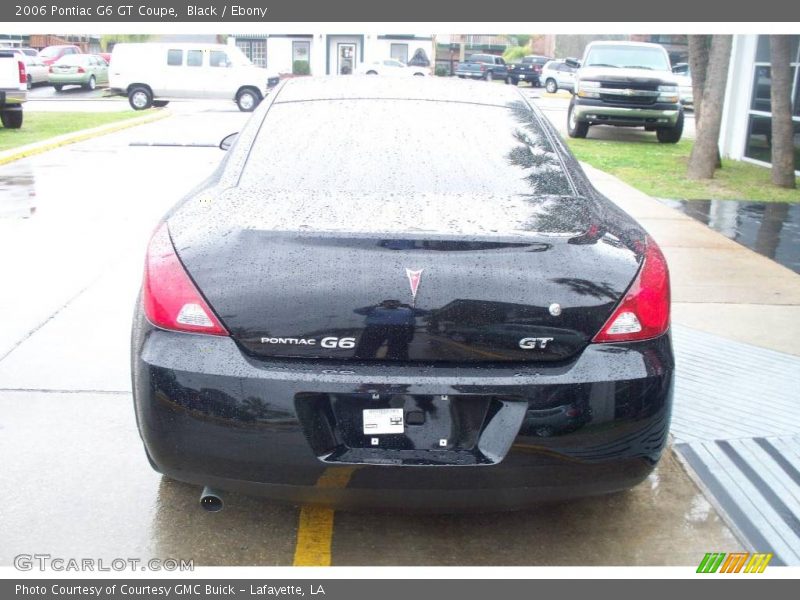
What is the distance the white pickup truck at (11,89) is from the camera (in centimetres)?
1789

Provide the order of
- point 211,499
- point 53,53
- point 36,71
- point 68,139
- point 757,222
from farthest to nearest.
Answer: point 53,53, point 36,71, point 68,139, point 757,222, point 211,499

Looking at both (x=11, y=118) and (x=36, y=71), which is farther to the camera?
(x=36, y=71)

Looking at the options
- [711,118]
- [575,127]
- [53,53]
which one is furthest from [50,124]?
[53,53]

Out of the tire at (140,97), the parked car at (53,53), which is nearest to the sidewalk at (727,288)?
the tire at (140,97)

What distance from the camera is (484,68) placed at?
49.7m

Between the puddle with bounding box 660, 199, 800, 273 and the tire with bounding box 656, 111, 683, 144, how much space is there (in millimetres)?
8464

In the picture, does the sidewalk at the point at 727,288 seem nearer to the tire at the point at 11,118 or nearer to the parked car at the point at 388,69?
the tire at the point at 11,118

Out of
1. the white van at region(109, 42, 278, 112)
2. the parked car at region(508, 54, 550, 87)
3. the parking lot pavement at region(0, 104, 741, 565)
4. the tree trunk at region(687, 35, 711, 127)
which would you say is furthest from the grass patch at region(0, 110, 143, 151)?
the parked car at region(508, 54, 550, 87)

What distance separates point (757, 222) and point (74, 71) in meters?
33.1

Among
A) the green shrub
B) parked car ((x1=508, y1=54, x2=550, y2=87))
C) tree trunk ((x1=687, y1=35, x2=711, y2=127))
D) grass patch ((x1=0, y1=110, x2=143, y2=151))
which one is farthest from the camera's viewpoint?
the green shrub

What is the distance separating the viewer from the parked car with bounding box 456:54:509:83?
1950 inches

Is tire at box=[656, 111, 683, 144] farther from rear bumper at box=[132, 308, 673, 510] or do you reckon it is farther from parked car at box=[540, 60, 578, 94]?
parked car at box=[540, 60, 578, 94]

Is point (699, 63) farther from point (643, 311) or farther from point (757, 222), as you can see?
point (643, 311)

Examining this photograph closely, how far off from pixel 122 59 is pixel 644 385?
28.5 meters
